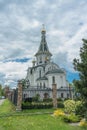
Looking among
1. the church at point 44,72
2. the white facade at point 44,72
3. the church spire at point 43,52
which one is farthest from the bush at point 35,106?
the church spire at point 43,52

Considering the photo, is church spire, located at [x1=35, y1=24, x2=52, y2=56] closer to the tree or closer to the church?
the church

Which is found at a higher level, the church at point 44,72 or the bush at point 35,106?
the church at point 44,72

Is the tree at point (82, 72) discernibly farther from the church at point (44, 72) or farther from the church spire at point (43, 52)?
the church spire at point (43, 52)

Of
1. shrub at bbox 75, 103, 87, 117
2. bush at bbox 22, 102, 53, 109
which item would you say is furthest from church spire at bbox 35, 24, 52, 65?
shrub at bbox 75, 103, 87, 117

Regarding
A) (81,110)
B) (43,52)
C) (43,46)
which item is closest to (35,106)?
(81,110)

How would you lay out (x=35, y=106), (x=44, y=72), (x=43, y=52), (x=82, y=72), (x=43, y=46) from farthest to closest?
(x=43, y=46)
(x=43, y=52)
(x=44, y=72)
(x=35, y=106)
(x=82, y=72)

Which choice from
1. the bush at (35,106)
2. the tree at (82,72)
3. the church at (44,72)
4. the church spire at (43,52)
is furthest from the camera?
the church spire at (43,52)

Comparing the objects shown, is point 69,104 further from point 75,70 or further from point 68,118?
point 75,70

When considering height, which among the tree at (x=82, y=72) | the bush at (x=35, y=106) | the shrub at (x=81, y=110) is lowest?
the bush at (x=35, y=106)

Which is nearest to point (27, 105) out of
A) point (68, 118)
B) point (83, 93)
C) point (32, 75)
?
point (68, 118)

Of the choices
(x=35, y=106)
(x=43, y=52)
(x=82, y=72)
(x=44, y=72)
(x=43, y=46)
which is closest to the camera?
(x=82, y=72)

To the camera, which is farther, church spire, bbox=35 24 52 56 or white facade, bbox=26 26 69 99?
church spire, bbox=35 24 52 56

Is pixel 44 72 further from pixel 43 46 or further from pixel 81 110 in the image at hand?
pixel 81 110

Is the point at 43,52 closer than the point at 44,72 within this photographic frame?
No
